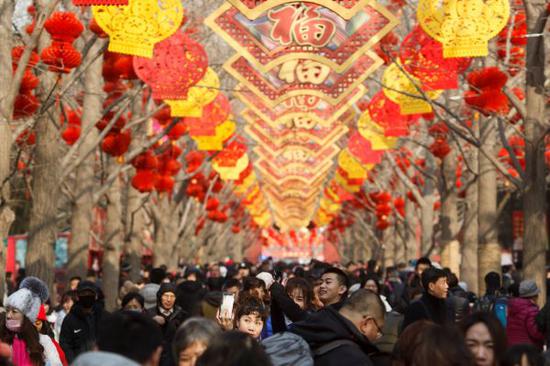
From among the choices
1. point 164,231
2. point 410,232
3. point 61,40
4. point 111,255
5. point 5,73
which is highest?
point 61,40

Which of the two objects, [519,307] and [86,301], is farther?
[86,301]

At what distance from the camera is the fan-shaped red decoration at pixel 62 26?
15508 millimetres

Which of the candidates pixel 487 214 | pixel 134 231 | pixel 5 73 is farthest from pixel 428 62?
pixel 134 231

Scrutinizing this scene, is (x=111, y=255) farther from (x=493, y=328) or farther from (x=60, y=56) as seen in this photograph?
(x=493, y=328)

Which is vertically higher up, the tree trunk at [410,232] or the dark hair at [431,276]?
the tree trunk at [410,232]

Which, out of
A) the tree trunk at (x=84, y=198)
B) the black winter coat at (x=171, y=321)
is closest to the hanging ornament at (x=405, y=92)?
the tree trunk at (x=84, y=198)

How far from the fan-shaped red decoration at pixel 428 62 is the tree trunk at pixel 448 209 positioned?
9.24m

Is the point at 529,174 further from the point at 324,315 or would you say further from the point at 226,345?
the point at 226,345

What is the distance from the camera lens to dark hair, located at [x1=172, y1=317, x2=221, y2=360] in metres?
6.78

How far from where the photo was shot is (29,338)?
889 cm

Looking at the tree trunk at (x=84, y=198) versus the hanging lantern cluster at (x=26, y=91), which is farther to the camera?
the tree trunk at (x=84, y=198)

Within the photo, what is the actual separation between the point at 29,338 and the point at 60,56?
23.6 feet

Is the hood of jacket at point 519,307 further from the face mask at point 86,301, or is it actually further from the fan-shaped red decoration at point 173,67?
the fan-shaped red decoration at point 173,67

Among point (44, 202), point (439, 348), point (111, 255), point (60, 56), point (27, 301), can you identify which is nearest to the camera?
point (439, 348)
